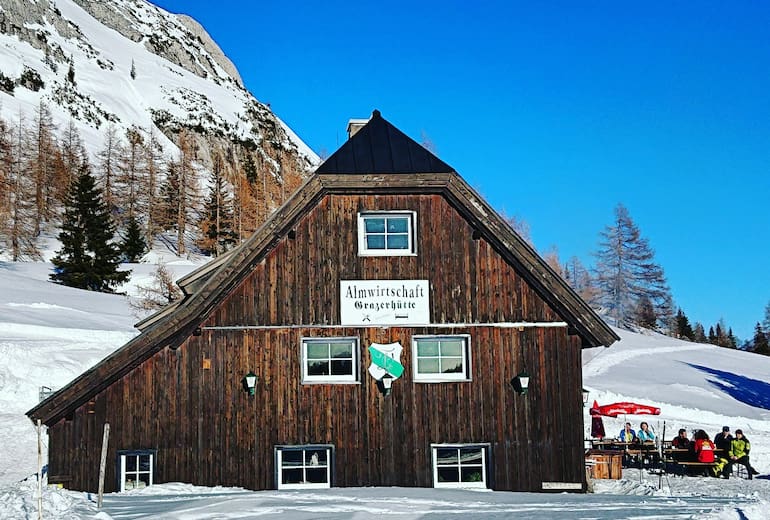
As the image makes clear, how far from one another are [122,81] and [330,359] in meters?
126

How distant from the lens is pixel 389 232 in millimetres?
16375

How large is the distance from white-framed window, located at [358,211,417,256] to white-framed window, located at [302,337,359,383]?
77.3 inches

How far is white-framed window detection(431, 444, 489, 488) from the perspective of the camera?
51.6ft

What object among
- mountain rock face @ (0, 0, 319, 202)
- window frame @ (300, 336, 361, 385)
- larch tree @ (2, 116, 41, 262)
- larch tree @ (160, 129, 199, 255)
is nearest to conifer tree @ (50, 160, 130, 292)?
larch tree @ (2, 116, 41, 262)

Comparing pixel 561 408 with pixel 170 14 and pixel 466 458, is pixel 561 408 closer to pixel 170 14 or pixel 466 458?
pixel 466 458

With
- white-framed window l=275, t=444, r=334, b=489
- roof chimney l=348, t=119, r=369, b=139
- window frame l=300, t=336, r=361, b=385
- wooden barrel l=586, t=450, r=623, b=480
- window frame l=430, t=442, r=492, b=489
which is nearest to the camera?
white-framed window l=275, t=444, r=334, b=489

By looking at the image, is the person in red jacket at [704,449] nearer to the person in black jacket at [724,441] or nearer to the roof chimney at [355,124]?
the person in black jacket at [724,441]

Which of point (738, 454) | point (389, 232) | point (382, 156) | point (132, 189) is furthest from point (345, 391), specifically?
point (132, 189)

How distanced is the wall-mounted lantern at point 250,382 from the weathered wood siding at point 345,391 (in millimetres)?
128

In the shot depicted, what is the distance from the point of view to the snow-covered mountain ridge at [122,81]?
108875 millimetres

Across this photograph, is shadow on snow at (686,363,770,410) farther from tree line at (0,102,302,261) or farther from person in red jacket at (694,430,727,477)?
tree line at (0,102,302,261)

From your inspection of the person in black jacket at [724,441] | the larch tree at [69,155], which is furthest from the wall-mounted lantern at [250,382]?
the larch tree at [69,155]

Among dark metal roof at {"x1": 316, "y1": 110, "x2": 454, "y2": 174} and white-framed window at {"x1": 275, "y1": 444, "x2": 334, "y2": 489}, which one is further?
dark metal roof at {"x1": 316, "y1": 110, "x2": 454, "y2": 174}

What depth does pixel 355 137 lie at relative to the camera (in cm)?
1733
